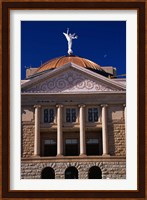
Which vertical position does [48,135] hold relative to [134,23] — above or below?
below

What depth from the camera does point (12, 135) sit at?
→ 9031 millimetres

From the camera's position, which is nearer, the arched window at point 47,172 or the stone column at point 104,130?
the arched window at point 47,172

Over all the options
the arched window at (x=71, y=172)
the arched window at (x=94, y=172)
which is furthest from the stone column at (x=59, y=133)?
the arched window at (x=94, y=172)

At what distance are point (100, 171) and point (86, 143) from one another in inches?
99.7

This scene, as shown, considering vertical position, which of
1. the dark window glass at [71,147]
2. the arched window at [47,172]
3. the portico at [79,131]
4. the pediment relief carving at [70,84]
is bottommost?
the arched window at [47,172]

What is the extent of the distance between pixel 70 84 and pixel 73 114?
1.32 meters

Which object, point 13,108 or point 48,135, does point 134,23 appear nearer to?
point 13,108

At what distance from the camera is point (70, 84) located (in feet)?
56.9

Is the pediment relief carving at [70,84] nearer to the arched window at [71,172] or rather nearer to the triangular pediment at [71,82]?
the triangular pediment at [71,82]

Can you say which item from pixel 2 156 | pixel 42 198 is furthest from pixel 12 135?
pixel 42 198

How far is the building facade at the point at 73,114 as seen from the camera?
17.1 metres

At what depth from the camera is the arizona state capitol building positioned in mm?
17094

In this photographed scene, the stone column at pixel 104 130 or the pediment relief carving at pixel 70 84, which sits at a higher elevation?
the pediment relief carving at pixel 70 84

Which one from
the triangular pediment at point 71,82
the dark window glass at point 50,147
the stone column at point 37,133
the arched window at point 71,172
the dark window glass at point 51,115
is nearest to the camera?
the arched window at point 71,172
